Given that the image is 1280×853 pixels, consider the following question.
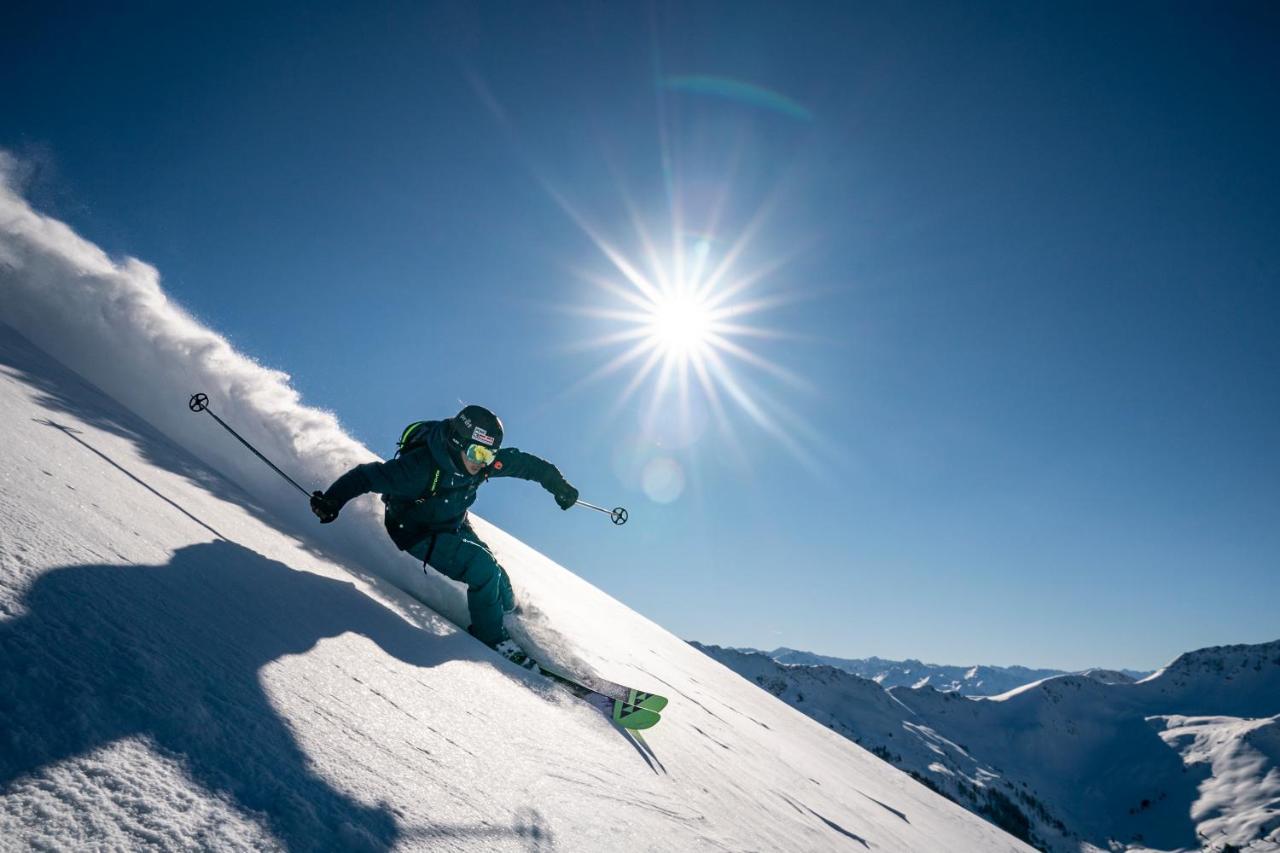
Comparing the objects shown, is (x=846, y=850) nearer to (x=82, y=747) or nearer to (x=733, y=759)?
(x=733, y=759)

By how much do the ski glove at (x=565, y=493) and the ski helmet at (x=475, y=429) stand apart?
2042 mm

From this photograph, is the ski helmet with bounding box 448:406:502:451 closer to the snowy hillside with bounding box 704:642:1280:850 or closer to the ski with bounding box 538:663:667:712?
the ski with bounding box 538:663:667:712

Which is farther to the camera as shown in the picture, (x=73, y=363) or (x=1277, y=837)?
(x=1277, y=837)

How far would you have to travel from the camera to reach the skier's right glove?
4.73 metres

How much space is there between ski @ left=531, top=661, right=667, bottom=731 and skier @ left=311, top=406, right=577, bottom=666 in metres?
0.71

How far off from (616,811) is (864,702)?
712ft

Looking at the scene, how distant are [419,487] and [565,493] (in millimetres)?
2535

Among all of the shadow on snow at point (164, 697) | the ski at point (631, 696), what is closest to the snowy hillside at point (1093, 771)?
the ski at point (631, 696)

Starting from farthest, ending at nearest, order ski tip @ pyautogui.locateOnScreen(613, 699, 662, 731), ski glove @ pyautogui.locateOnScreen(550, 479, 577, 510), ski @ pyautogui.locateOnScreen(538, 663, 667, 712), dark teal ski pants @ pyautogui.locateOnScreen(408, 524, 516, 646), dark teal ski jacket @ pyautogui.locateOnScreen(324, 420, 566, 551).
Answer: ski glove @ pyautogui.locateOnScreen(550, 479, 577, 510)
dark teal ski jacket @ pyautogui.locateOnScreen(324, 420, 566, 551)
dark teal ski pants @ pyautogui.locateOnScreen(408, 524, 516, 646)
ski @ pyautogui.locateOnScreen(538, 663, 667, 712)
ski tip @ pyautogui.locateOnScreen(613, 699, 662, 731)

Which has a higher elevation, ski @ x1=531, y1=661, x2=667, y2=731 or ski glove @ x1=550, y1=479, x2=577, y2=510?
ski glove @ x1=550, y1=479, x2=577, y2=510

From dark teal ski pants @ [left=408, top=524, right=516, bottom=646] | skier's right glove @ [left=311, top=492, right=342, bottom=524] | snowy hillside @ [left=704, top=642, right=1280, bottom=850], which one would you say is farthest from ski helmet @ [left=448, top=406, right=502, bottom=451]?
snowy hillside @ [left=704, top=642, right=1280, bottom=850]

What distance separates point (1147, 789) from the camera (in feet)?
533

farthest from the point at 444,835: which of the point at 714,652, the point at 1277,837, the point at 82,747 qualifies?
the point at 714,652

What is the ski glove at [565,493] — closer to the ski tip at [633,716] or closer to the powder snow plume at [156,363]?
the powder snow plume at [156,363]
